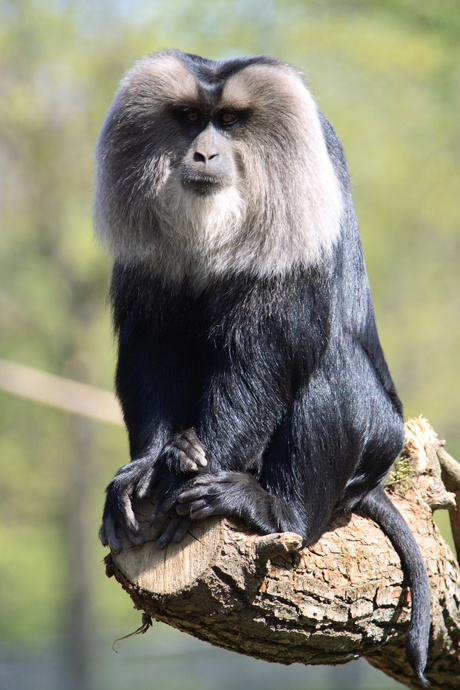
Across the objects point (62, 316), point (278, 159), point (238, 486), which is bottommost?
point (238, 486)

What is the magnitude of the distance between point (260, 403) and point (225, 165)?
3.07 feet

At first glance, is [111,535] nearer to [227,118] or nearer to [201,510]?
[201,510]

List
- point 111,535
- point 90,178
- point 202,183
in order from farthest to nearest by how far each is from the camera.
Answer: point 90,178, point 202,183, point 111,535

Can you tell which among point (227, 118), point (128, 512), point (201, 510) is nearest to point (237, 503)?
point (201, 510)

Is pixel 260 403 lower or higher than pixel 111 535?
higher

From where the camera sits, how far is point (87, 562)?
505 inches

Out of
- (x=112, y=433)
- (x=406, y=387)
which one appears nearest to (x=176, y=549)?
(x=406, y=387)

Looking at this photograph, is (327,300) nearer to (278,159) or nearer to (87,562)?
(278,159)

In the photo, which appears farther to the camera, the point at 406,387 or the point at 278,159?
the point at 406,387

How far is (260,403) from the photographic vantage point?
2.97m

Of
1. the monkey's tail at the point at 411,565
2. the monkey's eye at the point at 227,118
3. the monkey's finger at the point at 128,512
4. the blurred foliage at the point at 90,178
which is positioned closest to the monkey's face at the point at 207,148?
the monkey's eye at the point at 227,118

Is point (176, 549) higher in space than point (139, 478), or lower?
lower

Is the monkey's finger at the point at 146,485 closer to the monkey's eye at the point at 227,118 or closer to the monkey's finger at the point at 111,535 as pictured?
the monkey's finger at the point at 111,535

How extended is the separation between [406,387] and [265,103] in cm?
1257
